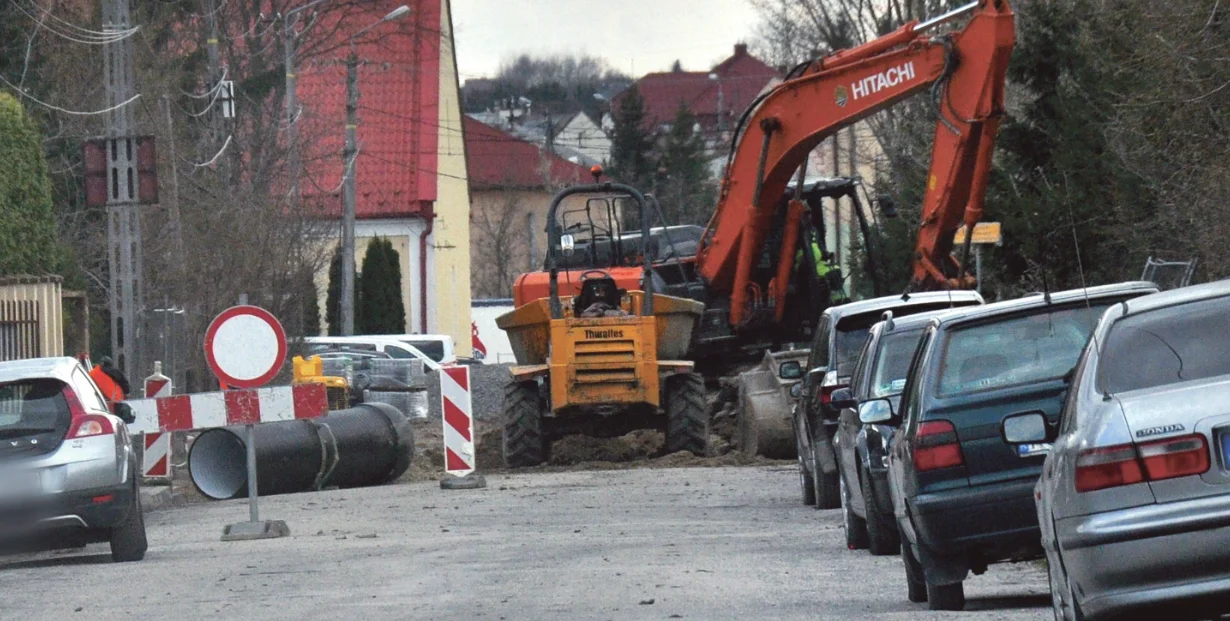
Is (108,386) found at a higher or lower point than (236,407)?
higher

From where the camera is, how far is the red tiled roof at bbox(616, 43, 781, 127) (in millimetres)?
136625

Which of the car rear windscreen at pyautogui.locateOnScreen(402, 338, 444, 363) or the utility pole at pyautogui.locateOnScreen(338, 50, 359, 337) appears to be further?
the car rear windscreen at pyautogui.locateOnScreen(402, 338, 444, 363)

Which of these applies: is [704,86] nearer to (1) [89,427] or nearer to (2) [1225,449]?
(1) [89,427]

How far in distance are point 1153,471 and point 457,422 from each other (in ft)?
52.1

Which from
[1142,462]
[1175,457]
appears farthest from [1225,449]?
[1142,462]

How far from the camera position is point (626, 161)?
→ 9862cm

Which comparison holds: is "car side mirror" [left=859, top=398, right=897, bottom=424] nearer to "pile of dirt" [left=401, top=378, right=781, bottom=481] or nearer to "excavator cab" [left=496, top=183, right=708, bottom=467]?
"pile of dirt" [left=401, top=378, right=781, bottom=481]

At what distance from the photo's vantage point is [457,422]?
22.6 m

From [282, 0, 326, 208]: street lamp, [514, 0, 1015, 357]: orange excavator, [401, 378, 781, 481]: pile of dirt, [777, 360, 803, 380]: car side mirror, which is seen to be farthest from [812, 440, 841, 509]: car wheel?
[282, 0, 326, 208]: street lamp

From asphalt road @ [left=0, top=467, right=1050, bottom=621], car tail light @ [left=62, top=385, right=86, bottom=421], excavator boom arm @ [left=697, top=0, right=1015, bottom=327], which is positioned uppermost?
excavator boom arm @ [left=697, top=0, right=1015, bottom=327]

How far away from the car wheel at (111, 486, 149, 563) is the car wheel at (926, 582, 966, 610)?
6668 mm

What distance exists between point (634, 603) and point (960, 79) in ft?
43.3

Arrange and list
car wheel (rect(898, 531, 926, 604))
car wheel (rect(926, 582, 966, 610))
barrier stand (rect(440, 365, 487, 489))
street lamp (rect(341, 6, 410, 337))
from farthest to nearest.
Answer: street lamp (rect(341, 6, 410, 337))
barrier stand (rect(440, 365, 487, 489))
car wheel (rect(898, 531, 926, 604))
car wheel (rect(926, 582, 966, 610))

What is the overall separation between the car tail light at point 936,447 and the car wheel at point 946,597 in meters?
0.61
